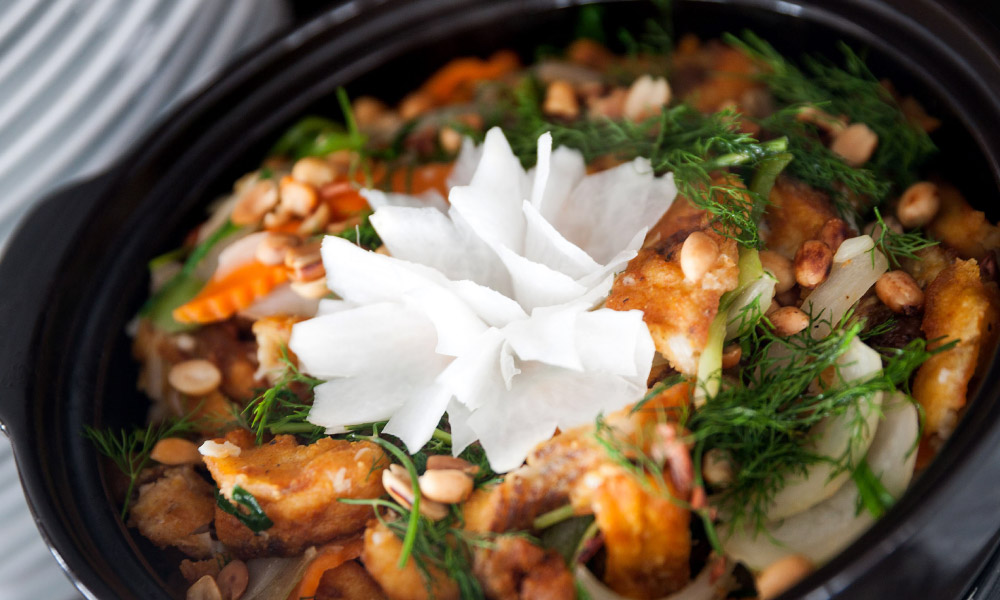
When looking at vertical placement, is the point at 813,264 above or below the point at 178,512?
above

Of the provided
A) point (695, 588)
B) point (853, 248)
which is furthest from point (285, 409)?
point (853, 248)

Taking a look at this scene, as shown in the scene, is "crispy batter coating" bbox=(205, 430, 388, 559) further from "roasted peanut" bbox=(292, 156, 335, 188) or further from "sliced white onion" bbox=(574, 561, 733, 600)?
"roasted peanut" bbox=(292, 156, 335, 188)

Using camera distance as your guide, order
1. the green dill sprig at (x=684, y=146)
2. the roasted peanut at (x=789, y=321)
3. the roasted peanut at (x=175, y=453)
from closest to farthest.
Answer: the roasted peanut at (x=789, y=321), the green dill sprig at (x=684, y=146), the roasted peanut at (x=175, y=453)

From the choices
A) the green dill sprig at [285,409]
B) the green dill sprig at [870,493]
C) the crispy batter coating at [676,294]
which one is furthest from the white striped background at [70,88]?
the green dill sprig at [870,493]

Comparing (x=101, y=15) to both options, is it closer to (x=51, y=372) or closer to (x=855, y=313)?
(x=51, y=372)

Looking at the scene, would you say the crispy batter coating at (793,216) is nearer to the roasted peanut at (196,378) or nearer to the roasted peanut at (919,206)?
the roasted peanut at (919,206)

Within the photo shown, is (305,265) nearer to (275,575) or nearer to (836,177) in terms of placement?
(275,575)
